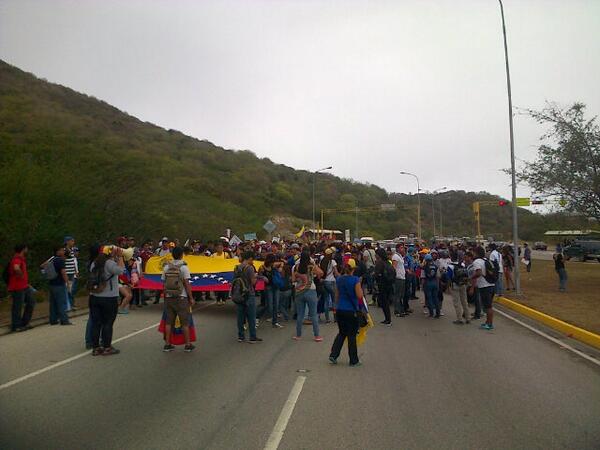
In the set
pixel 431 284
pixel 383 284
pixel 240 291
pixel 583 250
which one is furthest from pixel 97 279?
pixel 583 250

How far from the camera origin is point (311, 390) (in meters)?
6.58

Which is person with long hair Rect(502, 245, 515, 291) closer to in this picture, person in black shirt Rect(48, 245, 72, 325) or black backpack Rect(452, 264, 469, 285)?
black backpack Rect(452, 264, 469, 285)

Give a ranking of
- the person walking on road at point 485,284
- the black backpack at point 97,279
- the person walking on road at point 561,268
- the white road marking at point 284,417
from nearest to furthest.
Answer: the white road marking at point 284,417, the black backpack at point 97,279, the person walking on road at point 485,284, the person walking on road at point 561,268

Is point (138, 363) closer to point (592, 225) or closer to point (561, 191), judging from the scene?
point (561, 191)

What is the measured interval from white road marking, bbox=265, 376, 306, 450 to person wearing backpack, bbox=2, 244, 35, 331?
6935 mm

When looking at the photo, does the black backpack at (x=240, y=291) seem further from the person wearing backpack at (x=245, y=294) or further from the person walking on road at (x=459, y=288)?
the person walking on road at (x=459, y=288)

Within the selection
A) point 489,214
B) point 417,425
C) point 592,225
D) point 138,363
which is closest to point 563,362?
point 417,425

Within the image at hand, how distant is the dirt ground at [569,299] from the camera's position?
41.7ft

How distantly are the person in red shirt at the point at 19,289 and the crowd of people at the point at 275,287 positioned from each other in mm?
20

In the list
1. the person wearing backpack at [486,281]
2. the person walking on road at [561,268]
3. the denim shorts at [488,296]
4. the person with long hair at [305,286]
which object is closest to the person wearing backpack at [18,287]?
the person with long hair at [305,286]

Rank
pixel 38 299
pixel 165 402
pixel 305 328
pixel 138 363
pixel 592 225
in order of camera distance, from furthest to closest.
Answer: pixel 592 225 → pixel 38 299 → pixel 305 328 → pixel 138 363 → pixel 165 402

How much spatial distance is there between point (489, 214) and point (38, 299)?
13243 centimetres

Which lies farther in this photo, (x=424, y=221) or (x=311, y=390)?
(x=424, y=221)

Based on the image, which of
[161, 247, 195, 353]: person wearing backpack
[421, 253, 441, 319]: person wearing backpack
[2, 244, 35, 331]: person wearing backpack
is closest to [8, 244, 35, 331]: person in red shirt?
[2, 244, 35, 331]: person wearing backpack
